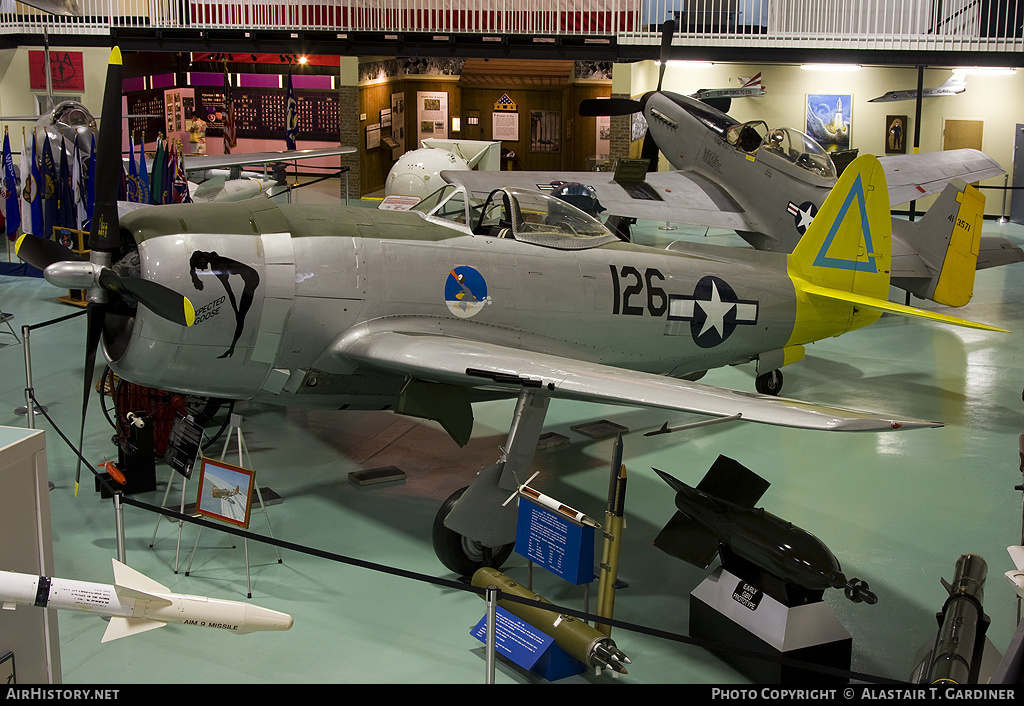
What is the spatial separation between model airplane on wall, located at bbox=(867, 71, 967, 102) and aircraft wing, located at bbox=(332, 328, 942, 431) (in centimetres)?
1582

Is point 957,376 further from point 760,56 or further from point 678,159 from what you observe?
point 760,56

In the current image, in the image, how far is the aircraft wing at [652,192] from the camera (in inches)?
512

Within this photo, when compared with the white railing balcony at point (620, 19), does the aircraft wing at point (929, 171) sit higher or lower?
lower

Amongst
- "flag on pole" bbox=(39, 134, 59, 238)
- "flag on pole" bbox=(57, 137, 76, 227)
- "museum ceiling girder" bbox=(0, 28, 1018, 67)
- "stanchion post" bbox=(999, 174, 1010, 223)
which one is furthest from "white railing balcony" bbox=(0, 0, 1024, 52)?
"flag on pole" bbox=(57, 137, 76, 227)

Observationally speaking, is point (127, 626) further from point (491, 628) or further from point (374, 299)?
point (374, 299)

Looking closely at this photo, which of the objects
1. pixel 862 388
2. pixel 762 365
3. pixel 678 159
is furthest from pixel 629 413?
pixel 678 159

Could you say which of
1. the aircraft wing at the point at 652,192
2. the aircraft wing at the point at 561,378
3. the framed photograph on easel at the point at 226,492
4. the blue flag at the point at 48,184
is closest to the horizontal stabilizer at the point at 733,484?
the aircraft wing at the point at 561,378

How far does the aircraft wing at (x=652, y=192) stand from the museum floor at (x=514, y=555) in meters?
3.23

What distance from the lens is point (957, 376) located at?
10289mm

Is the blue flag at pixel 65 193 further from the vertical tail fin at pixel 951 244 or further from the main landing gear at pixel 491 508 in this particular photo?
the vertical tail fin at pixel 951 244

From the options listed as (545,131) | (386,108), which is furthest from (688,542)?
(545,131)

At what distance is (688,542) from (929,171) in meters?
10.9

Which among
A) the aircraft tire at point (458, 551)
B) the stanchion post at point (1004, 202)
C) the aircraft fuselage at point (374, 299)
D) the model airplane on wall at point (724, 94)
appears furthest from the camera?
the stanchion post at point (1004, 202)
